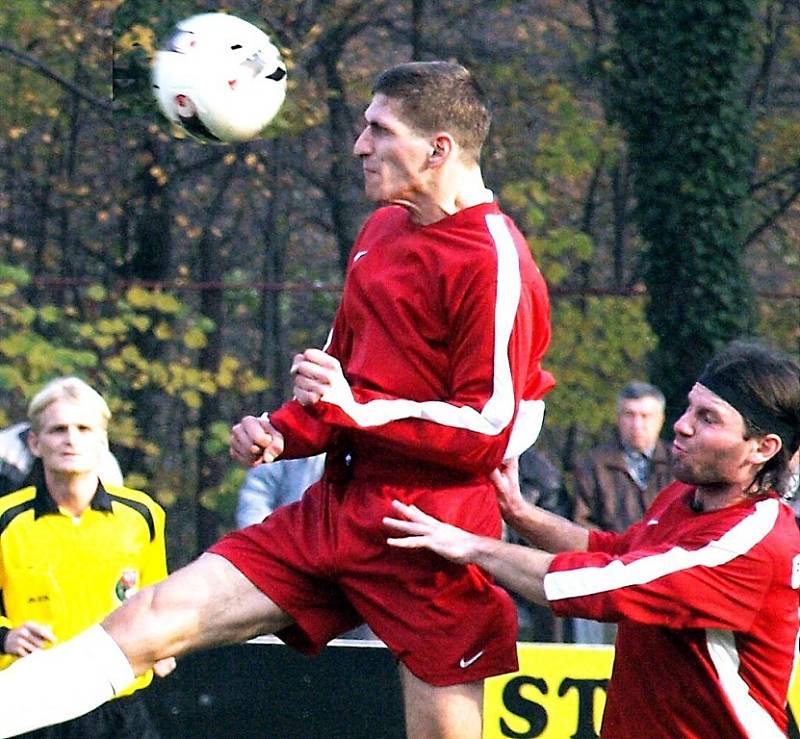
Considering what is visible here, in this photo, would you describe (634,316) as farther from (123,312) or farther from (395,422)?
(395,422)

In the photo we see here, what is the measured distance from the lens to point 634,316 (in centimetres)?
1148

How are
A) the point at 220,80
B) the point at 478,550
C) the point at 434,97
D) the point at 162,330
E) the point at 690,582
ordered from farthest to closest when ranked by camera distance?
1. the point at 162,330
2. the point at 220,80
3. the point at 434,97
4. the point at 478,550
5. the point at 690,582

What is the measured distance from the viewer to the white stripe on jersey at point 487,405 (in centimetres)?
418

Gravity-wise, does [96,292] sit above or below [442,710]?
below

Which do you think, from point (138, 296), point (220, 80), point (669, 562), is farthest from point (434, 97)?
point (138, 296)

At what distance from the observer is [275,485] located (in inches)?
290

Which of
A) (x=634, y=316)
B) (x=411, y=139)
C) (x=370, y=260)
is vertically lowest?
(x=634, y=316)

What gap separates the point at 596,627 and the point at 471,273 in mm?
3940

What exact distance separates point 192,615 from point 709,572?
1.18 meters

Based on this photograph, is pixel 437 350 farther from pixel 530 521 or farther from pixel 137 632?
pixel 137 632

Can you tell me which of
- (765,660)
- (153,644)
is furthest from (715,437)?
(153,644)

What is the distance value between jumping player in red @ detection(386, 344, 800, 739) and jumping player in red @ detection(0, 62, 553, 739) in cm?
19

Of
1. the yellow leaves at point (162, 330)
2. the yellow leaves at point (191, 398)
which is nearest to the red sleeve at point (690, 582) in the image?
the yellow leaves at point (162, 330)

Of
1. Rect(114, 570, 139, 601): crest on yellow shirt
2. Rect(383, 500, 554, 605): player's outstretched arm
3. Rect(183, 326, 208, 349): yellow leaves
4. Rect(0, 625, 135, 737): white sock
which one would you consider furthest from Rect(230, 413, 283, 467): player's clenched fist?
Rect(183, 326, 208, 349): yellow leaves
